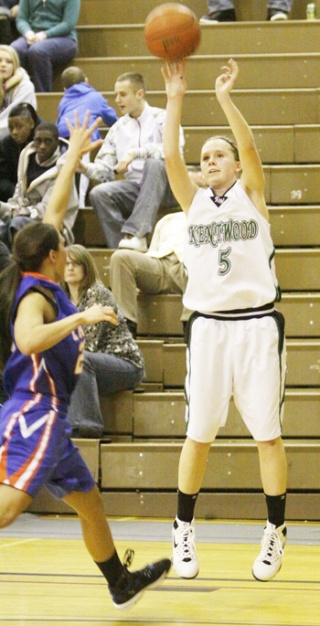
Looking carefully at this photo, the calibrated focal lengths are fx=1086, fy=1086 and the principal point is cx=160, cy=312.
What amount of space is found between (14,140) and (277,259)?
2.07 metres

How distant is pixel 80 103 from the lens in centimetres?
816

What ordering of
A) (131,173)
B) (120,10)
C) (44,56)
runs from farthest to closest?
(120,10), (44,56), (131,173)

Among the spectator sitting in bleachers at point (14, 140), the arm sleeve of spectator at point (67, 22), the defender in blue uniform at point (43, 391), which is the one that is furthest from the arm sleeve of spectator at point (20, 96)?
the defender in blue uniform at point (43, 391)

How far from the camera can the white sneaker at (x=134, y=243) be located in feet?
23.8

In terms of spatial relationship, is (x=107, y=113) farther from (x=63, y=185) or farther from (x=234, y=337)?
(x=234, y=337)

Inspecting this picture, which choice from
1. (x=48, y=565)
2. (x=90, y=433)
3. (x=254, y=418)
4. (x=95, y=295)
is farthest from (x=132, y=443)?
(x=254, y=418)

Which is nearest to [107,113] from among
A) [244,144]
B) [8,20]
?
[8,20]

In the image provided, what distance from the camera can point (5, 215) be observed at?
724cm

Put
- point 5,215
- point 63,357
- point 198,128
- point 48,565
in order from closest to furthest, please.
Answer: point 63,357 → point 48,565 → point 5,215 → point 198,128

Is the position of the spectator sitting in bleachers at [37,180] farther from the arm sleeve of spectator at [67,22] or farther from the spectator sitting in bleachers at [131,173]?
the arm sleeve of spectator at [67,22]

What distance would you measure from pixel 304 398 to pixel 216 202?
240cm

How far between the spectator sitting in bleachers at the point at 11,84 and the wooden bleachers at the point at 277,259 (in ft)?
1.75

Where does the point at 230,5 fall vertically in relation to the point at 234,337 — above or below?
above

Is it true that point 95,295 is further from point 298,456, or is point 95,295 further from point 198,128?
point 198,128
